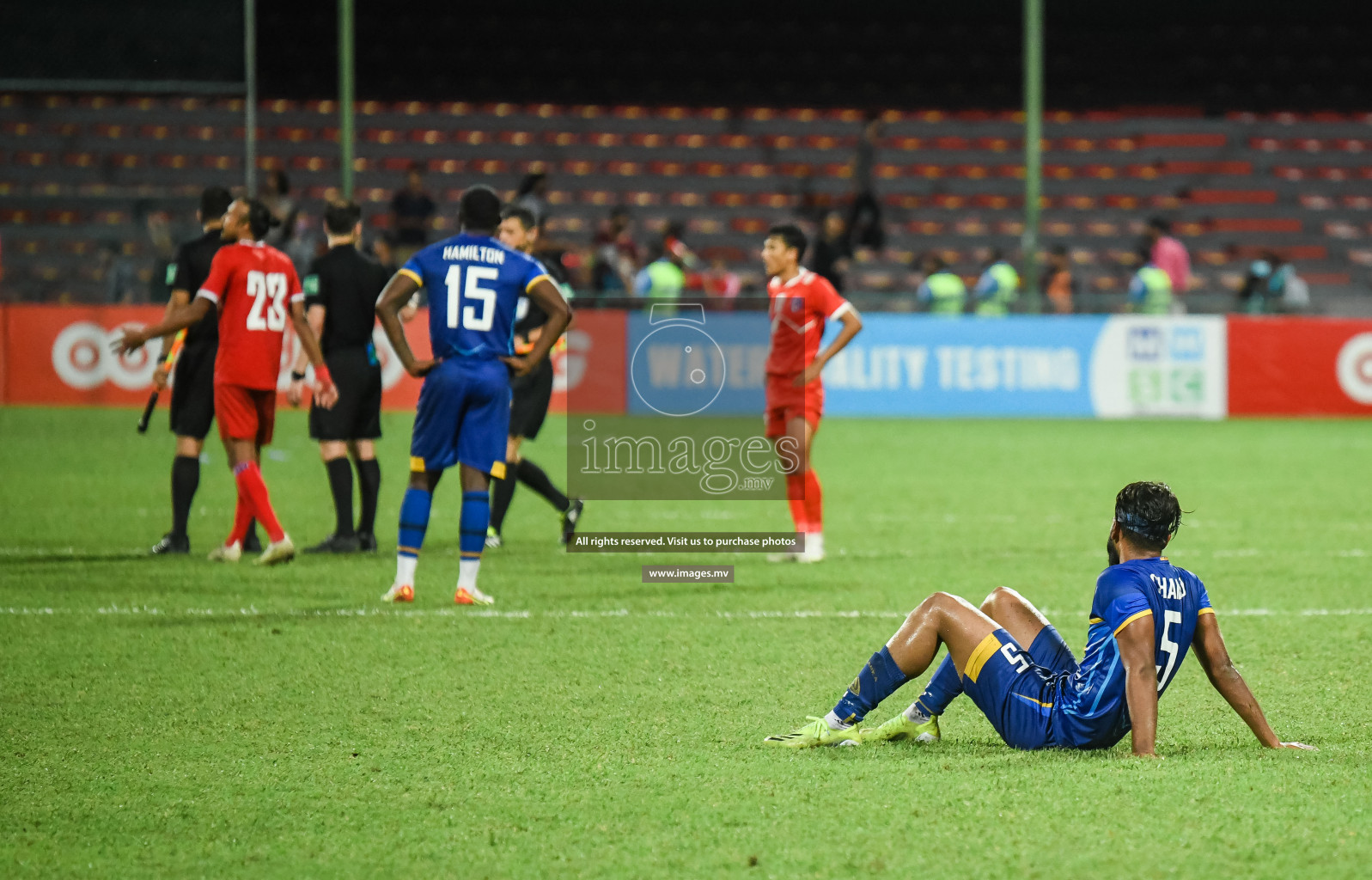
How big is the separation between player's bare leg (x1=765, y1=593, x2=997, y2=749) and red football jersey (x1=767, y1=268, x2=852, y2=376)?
4599mm

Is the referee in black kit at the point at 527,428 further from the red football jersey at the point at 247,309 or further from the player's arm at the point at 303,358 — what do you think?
the red football jersey at the point at 247,309

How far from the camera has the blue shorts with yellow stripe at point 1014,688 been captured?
15.7ft

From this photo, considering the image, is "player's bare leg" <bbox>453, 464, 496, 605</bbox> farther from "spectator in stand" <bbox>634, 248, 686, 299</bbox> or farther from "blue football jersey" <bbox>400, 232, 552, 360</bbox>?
"spectator in stand" <bbox>634, 248, 686, 299</bbox>

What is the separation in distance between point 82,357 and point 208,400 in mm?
10849

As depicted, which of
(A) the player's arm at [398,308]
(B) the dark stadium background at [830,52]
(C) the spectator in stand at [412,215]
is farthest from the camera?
(B) the dark stadium background at [830,52]

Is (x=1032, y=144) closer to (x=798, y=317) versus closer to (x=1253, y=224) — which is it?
(x=1253, y=224)

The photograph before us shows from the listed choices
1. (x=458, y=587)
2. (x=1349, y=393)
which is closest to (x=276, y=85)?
(x=1349, y=393)

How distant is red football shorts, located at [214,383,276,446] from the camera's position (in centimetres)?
876

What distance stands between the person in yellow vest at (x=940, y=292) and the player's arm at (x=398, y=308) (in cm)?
1340

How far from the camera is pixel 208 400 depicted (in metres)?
9.29

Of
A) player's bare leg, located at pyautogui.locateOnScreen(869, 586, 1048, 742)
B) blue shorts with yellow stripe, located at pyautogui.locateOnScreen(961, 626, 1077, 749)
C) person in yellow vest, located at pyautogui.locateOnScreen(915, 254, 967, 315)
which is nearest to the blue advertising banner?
person in yellow vest, located at pyautogui.locateOnScreen(915, 254, 967, 315)

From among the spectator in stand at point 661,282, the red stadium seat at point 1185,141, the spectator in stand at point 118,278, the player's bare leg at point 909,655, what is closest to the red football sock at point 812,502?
the player's bare leg at point 909,655

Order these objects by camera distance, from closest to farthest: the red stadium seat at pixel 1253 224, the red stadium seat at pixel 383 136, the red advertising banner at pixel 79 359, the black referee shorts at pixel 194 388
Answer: the black referee shorts at pixel 194 388 → the red advertising banner at pixel 79 359 → the red stadium seat at pixel 1253 224 → the red stadium seat at pixel 383 136

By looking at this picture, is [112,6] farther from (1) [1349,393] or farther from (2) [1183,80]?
(2) [1183,80]
